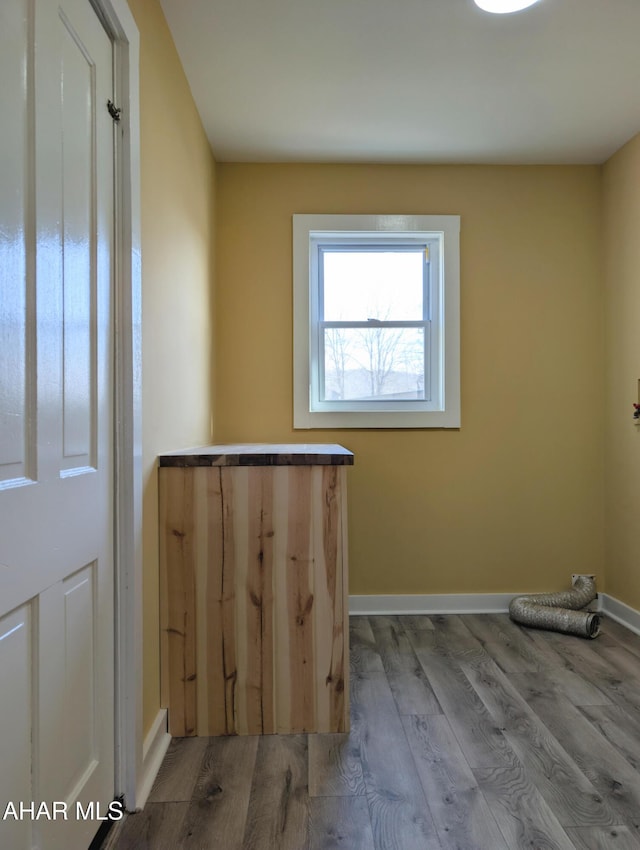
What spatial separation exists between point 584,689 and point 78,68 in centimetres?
259

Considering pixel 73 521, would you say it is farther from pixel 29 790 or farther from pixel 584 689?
pixel 584 689

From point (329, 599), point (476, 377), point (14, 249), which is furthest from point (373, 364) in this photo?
point (14, 249)

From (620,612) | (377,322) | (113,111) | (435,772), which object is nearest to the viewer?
(113,111)

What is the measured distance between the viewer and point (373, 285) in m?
3.21

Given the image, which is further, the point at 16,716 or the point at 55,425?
the point at 55,425

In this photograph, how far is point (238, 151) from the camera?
116 inches

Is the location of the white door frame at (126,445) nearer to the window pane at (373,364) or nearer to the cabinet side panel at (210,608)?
the cabinet side panel at (210,608)

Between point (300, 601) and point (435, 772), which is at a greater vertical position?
point (300, 601)

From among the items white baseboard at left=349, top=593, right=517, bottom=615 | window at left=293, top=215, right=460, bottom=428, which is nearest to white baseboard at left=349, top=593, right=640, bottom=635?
white baseboard at left=349, top=593, right=517, bottom=615

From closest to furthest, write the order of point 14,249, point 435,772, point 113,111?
1. point 14,249
2. point 113,111
3. point 435,772

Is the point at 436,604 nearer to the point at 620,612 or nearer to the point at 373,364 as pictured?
the point at 620,612

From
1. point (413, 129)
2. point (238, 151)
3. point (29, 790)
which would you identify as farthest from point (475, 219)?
point (29, 790)

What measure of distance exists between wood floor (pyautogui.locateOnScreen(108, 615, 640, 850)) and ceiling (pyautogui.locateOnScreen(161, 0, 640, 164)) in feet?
8.11

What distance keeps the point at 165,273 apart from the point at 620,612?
279 cm
